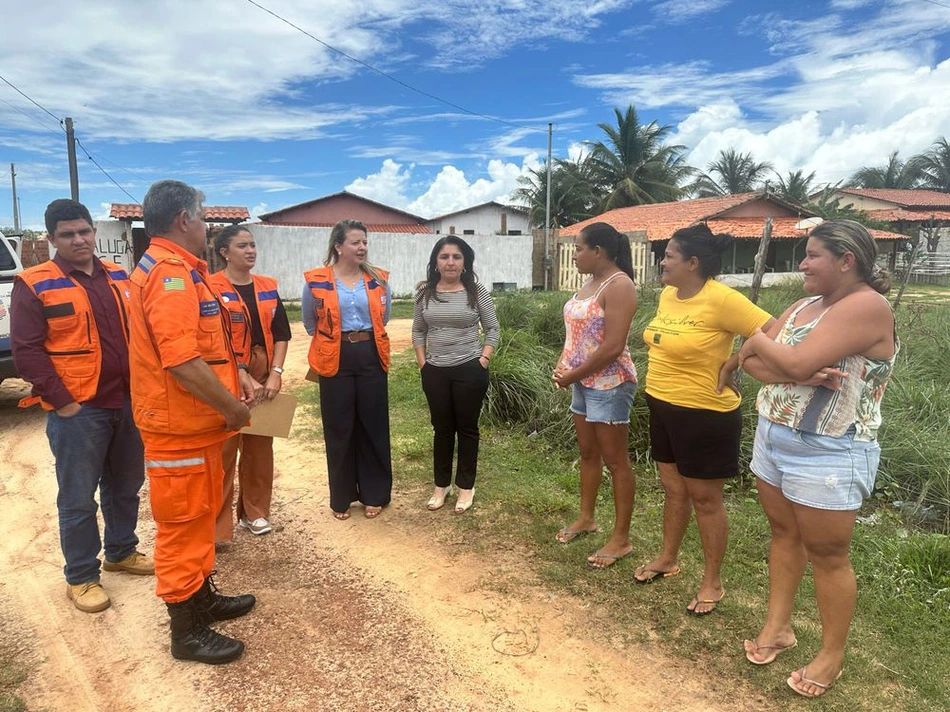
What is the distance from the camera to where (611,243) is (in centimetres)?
316

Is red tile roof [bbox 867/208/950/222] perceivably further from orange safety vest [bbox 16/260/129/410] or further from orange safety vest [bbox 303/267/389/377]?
orange safety vest [bbox 16/260/129/410]

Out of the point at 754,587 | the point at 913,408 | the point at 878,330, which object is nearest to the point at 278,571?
the point at 754,587

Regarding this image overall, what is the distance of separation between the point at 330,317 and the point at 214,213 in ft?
50.0

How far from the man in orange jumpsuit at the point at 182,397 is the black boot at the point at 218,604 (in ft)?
0.45

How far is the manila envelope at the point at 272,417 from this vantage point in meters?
3.47

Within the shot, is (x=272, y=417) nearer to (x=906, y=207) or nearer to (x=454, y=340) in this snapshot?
(x=454, y=340)

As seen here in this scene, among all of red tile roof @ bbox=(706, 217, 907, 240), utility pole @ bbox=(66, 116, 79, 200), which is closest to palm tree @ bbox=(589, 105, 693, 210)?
red tile roof @ bbox=(706, 217, 907, 240)

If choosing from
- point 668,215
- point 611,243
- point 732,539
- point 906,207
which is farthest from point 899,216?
point 611,243

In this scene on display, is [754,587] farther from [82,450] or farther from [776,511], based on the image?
[82,450]

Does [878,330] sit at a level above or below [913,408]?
above

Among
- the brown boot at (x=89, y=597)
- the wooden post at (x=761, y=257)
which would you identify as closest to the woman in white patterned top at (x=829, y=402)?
the wooden post at (x=761, y=257)

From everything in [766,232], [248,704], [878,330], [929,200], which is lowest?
[248,704]

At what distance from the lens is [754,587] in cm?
310

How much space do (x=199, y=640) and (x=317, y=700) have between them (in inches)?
24.1
